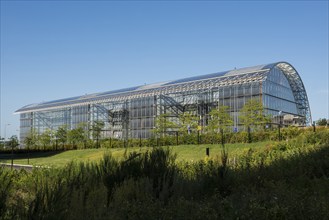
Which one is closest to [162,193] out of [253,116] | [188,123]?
[253,116]

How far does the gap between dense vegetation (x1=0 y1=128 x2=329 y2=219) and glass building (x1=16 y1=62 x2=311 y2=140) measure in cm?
3628

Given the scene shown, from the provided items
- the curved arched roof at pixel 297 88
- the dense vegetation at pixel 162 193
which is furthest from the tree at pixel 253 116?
the dense vegetation at pixel 162 193

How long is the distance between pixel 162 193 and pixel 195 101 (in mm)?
45976

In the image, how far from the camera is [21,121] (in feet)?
269

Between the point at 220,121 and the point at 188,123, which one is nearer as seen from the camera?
the point at 220,121

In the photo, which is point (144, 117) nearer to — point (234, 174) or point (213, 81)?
point (213, 81)

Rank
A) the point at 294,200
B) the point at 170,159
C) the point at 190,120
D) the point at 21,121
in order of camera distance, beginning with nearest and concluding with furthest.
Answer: the point at 294,200, the point at 170,159, the point at 190,120, the point at 21,121

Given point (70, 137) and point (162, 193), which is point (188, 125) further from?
point (162, 193)

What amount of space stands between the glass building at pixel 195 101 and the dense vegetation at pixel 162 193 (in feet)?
119

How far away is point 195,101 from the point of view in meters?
52.1

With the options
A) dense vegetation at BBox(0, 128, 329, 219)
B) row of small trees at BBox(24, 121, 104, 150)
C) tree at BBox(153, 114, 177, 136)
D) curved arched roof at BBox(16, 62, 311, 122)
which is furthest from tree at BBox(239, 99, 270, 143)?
dense vegetation at BBox(0, 128, 329, 219)

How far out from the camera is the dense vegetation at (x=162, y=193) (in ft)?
15.8


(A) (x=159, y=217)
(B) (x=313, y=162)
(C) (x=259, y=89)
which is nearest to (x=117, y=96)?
(C) (x=259, y=89)

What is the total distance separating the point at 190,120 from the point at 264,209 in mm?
40406
